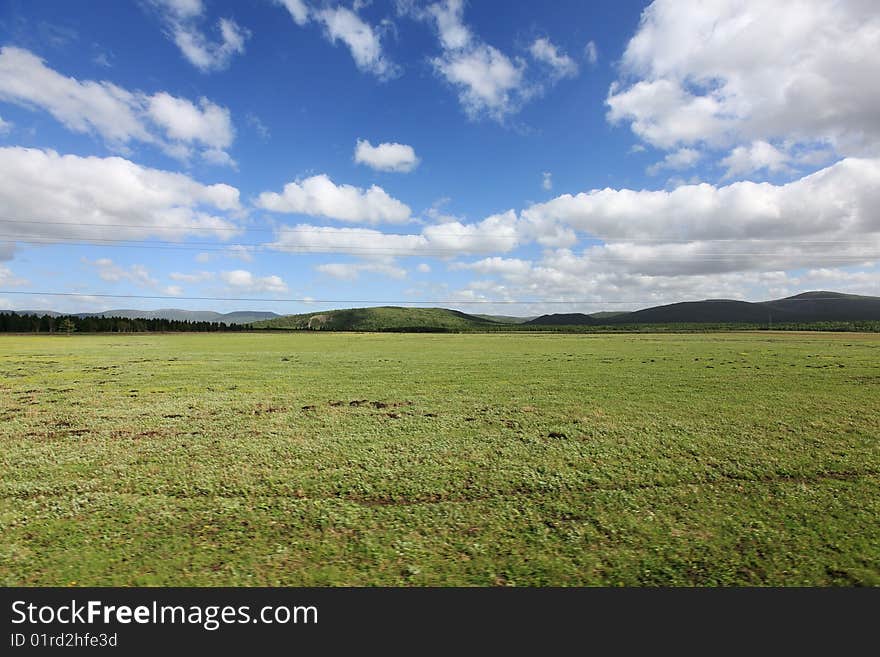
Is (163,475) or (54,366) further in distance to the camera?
(54,366)

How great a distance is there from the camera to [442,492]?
27.6ft

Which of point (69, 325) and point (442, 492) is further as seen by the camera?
point (69, 325)

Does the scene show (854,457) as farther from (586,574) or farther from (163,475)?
(163,475)

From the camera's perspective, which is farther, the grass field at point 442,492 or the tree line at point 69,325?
the tree line at point 69,325

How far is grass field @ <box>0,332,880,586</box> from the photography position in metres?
5.77

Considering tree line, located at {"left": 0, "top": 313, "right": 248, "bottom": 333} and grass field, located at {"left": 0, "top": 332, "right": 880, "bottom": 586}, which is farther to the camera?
tree line, located at {"left": 0, "top": 313, "right": 248, "bottom": 333}

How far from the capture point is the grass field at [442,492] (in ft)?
18.9

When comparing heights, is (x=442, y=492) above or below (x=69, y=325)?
below

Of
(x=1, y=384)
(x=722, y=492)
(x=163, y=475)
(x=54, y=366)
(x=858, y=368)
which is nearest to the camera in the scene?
(x=722, y=492)

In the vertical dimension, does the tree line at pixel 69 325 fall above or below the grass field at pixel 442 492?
above

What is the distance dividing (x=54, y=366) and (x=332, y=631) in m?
42.4

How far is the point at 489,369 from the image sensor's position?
32156 mm

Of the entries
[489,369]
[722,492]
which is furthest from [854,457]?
[489,369]

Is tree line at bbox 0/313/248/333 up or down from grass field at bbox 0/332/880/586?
up
